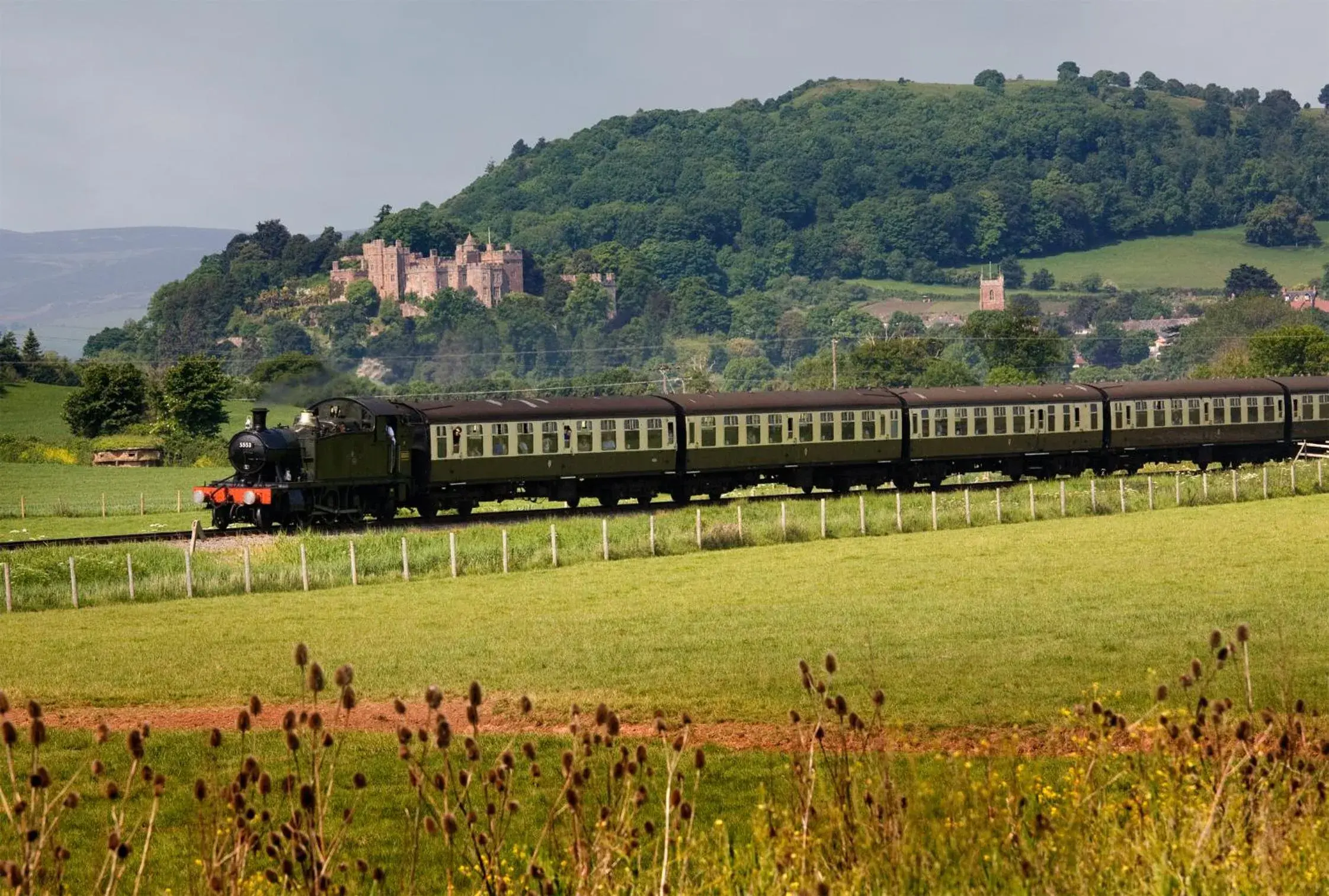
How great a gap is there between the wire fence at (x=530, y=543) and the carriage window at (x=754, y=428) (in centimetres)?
287

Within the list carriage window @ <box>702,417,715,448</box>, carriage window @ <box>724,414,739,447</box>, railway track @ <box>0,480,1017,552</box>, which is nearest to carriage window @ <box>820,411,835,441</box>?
railway track @ <box>0,480,1017,552</box>

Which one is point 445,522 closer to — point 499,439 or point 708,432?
point 499,439

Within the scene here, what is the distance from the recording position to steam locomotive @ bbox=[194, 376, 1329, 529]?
43594mm

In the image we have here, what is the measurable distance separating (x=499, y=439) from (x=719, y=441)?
7595 millimetres

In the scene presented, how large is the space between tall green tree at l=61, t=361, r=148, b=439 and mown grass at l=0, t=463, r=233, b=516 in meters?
17.9

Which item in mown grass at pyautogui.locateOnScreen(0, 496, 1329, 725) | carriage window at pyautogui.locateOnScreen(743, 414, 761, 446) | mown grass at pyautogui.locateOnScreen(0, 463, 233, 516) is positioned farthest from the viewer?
mown grass at pyautogui.locateOnScreen(0, 463, 233, 516)

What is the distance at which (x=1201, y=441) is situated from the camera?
62.6 metres

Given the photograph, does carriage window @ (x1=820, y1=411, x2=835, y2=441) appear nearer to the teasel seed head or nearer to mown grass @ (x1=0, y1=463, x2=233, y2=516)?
mown grass @ (x1=0, y1=463, x2=233, y2=516)

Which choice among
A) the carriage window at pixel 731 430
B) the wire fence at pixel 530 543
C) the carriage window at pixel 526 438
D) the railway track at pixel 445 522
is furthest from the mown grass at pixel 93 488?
the carriage window at pixel 731 430

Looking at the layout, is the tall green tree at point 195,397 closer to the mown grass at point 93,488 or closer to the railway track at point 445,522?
the mown grass at point 93,488

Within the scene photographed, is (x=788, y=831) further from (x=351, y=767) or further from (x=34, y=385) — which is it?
(x=34, y=385)

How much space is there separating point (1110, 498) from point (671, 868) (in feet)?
132

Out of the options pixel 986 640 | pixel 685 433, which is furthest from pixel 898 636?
pixel 685 433

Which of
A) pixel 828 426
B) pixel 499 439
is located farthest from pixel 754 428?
pixel 499 439
